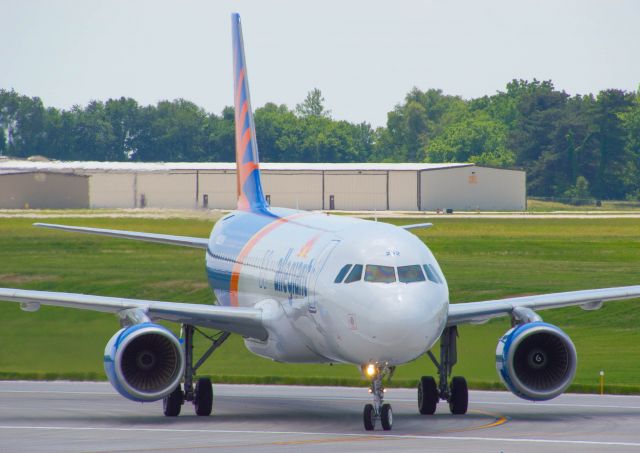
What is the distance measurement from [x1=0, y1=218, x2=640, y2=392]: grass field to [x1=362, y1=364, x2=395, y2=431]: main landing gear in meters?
11.8

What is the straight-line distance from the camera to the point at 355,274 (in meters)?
26.6

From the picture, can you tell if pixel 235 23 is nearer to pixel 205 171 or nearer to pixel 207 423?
pixel 207 423

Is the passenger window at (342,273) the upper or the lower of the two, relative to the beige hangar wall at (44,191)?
upper

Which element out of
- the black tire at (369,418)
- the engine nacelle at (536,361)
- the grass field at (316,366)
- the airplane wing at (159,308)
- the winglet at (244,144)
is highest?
the winglet at (244,144)

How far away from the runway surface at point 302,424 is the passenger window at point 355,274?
279 cm

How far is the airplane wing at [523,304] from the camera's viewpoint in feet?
98.3

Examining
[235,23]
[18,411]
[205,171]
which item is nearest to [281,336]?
[18,411]

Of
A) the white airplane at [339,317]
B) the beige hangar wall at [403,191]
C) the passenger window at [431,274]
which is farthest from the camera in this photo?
the beige hangar wall at [403,191]

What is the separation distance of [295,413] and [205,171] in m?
111

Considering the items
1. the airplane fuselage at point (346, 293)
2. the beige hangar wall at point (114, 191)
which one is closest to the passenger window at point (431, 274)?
the airplane fuselage at point (346, 293)

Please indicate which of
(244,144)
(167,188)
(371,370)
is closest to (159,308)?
(371,370)

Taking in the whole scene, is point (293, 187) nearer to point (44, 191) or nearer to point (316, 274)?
point (44, 191)

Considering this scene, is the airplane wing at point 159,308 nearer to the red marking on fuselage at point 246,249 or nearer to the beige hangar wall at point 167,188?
the red marking on fuselage at point 246,249

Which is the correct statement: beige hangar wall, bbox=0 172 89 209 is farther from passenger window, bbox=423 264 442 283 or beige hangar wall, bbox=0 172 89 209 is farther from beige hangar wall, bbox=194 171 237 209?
passenger window, bbox=423 264 442 283
